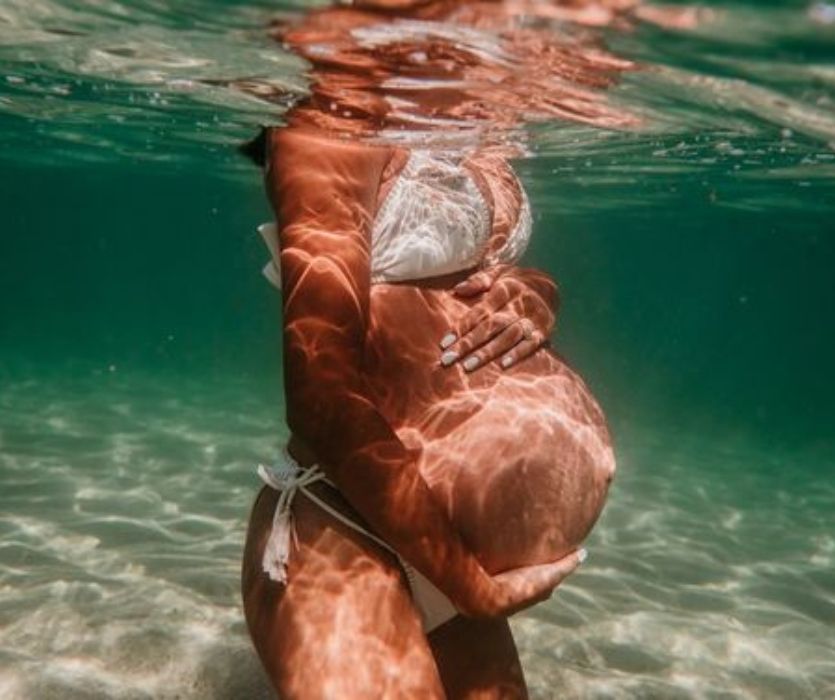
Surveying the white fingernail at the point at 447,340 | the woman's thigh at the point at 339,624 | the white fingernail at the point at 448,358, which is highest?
the white fingernail at the point at 447,340

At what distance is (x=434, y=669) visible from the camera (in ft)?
8.80

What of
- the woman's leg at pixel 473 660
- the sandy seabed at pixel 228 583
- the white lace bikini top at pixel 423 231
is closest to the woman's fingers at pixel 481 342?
the white lace bikini top at pixel 423 231

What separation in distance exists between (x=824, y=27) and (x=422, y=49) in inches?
125

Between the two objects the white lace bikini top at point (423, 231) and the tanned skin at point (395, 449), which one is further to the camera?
the white lace bikini top at point (423, 231)

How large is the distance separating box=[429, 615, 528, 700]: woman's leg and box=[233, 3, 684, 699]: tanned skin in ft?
0.06

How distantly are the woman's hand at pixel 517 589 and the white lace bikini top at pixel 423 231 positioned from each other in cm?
121

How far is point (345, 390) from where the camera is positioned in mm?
2395

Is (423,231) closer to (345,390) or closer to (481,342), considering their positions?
(481,342)

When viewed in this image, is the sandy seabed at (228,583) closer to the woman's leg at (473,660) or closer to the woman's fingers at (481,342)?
the woman's leg at (473,660)

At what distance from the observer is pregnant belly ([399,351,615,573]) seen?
2736 millimetres

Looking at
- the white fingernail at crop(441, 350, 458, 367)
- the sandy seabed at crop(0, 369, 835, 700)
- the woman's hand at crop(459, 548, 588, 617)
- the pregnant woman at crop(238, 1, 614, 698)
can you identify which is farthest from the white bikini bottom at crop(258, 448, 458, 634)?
the sandy seabed at crop(0, 369, 835, 700)

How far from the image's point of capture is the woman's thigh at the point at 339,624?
8.31 ft

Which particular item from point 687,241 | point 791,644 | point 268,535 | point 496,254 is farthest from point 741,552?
point 687,241

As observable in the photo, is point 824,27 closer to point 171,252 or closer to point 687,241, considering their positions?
point 687,241
